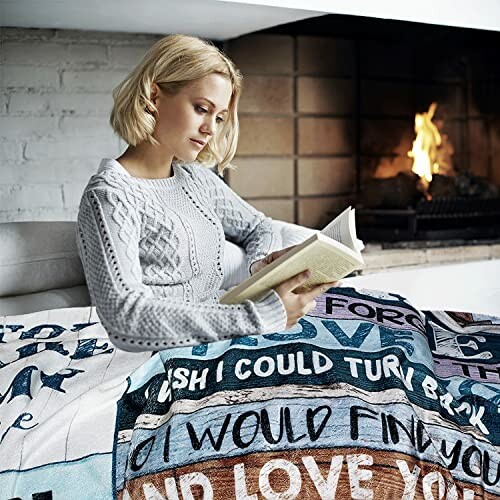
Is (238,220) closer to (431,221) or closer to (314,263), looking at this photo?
(314,263)

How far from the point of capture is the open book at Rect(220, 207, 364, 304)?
1335mm

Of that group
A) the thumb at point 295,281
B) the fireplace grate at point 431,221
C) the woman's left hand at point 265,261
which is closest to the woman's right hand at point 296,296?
the thumb at point 295,281

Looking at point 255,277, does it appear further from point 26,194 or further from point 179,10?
point 26,194

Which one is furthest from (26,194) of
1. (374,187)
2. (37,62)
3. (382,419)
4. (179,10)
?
(382,419)

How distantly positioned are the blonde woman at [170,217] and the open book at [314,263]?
0.07 feet

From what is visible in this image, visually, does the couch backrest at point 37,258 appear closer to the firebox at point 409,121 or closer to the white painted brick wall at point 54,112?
the white painted brick wall at point 54,112

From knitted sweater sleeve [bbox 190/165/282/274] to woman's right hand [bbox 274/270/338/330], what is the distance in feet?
1.59

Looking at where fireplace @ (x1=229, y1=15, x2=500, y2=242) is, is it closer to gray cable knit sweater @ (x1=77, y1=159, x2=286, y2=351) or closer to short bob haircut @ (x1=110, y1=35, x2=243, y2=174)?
gray cable knit sweater @ (x1=77, y1=159, x2=286, y2=351)

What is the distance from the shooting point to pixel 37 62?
299cm

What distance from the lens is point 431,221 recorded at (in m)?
3.72

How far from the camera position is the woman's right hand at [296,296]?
1.46 metres

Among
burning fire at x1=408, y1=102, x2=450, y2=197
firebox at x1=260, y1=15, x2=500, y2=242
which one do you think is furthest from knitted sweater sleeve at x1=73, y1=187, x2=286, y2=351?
burning fire at x1=408, y1=102, x2=450, y2=197

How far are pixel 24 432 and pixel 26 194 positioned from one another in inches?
68.9

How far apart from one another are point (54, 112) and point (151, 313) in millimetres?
1785
